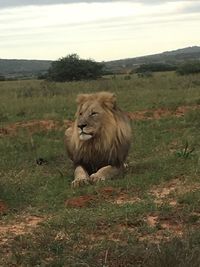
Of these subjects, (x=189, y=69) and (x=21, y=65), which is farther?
(x=21, y=65)

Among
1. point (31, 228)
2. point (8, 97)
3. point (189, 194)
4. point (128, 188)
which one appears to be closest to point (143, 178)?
point (128, 188)

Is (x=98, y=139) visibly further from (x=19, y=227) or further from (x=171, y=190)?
(x=19, y=227)

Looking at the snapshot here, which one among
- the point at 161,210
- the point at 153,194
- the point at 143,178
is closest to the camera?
the point at 161,210

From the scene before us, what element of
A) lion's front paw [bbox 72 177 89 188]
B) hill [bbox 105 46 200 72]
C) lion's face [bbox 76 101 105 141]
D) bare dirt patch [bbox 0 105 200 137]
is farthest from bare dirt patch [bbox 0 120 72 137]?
hill [bbox 105 46 200 72]

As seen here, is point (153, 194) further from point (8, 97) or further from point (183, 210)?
point (8, 97)

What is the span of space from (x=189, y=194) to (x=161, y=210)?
659 millimetres

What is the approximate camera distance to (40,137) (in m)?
13.6

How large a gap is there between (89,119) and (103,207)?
2074mm

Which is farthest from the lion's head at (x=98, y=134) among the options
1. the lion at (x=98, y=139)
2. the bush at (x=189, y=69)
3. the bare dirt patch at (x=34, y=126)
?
the bush at (x=189, y=69)

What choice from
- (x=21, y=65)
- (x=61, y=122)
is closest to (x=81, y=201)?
(x=61, y=122)

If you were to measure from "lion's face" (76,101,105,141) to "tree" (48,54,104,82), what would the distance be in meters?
36.5

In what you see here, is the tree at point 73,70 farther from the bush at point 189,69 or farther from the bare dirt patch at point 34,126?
the bare dirt patch at point 34,126

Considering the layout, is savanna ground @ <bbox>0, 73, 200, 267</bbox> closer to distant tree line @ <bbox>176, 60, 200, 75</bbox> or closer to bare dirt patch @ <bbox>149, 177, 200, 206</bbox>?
bare dirt patch @ <bbox>149, 177, 200, 206</bbox>

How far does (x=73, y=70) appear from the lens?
149 feet
